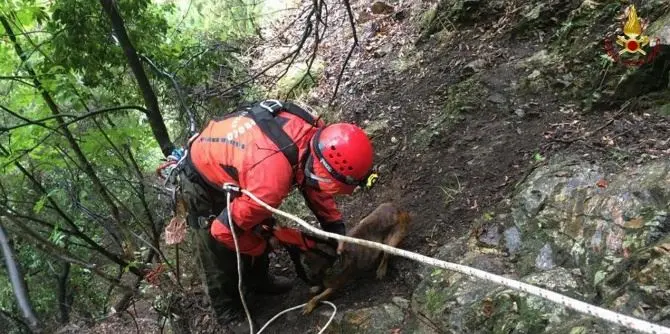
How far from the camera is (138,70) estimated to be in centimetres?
400

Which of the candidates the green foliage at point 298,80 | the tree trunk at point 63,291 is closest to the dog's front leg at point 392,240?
the green foliage at point 298,80

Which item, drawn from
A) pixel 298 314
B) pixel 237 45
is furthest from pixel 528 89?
pixel 237 45

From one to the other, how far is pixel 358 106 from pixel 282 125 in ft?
9.32

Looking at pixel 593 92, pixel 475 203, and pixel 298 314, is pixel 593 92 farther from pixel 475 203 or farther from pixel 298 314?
pixel 298 314

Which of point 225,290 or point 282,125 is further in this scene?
point 225,290

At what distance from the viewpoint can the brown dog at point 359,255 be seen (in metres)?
3.98

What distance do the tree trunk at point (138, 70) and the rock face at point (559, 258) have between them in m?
2.04

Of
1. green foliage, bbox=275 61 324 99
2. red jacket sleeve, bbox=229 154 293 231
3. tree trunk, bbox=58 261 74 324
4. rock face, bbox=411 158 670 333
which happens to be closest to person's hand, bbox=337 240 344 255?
rock face, bbox=411 158 670 333

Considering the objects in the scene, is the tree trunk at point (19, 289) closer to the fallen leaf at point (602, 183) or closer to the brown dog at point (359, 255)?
the brown dog at point (359, 255)

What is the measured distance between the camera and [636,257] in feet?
8.69

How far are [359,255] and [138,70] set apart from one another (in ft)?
7.01

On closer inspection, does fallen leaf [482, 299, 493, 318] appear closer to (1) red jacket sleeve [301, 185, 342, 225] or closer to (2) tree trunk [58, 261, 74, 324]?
(1) red jacket sleeve [301, 185, 342, 225]

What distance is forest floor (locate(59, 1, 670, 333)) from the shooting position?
385 centimetres

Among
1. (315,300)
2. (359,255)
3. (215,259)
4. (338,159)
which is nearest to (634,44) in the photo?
(338,159)
